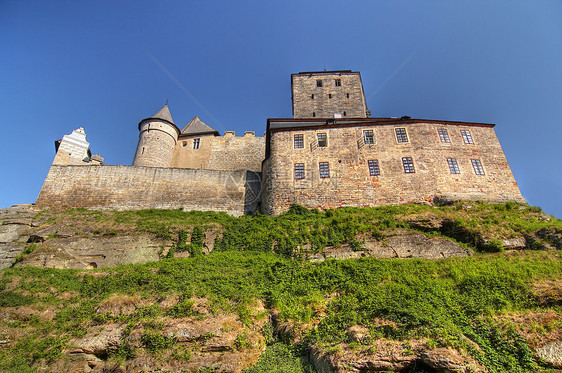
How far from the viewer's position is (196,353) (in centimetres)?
1147

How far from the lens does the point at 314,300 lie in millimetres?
13805

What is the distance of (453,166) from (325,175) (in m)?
10.2

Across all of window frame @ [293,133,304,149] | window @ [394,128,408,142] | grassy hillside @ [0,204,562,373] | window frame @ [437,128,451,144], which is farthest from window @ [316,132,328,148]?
window frame @ [437,128,451,144]

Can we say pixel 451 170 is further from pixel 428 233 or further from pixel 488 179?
pixel 428 233

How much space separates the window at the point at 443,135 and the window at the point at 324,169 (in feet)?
32.7

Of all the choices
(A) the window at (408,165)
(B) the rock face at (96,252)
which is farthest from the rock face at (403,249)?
(B) the rock face at (96,252)

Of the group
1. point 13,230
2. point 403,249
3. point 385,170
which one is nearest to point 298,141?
point 385,170

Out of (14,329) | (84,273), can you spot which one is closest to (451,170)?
(84,273)

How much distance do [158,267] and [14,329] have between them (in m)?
6.09

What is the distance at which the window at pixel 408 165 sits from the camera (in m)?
24.9

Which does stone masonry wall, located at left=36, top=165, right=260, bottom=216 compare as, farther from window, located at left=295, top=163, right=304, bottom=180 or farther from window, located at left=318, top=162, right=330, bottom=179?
window, located at left=318, top=162, right=330, bottom=179

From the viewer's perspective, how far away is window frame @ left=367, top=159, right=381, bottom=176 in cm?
2509

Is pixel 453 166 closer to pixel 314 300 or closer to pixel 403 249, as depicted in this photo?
pixel 403 249

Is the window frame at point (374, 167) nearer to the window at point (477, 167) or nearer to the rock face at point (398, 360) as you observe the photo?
the window at point (477, 167)
